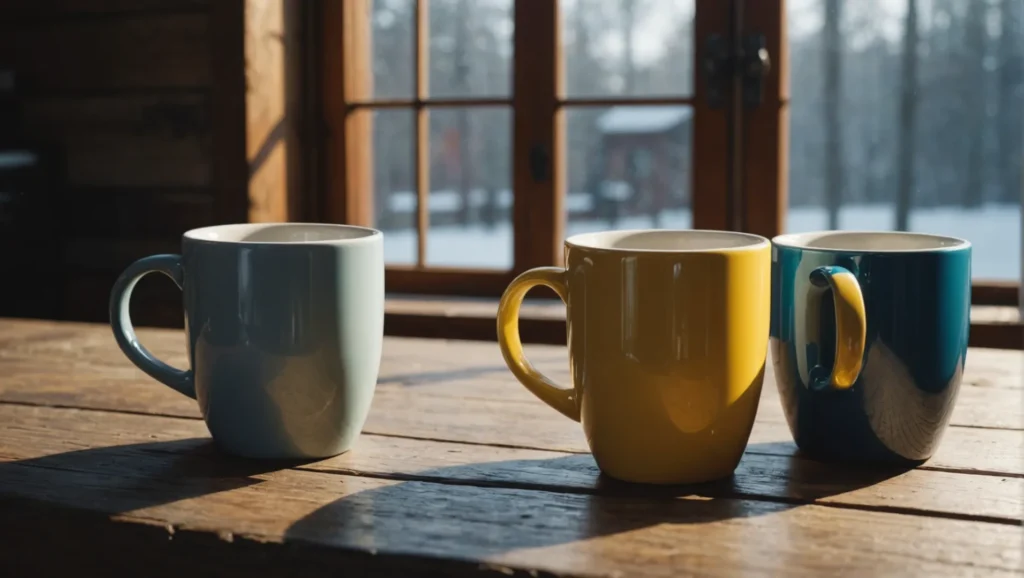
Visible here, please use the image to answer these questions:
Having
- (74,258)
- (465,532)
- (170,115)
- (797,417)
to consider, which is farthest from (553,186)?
(465,532)

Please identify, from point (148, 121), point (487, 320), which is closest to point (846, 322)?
point (487, 320)

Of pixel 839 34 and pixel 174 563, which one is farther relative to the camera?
pixel 839 34

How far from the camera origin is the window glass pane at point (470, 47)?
1.79 metres

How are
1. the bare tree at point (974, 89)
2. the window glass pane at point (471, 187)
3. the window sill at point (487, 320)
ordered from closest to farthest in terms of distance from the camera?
the window sill at point (487, 320)
the bare tree at point (974, 89)
the window glass pane at point (471, 187)

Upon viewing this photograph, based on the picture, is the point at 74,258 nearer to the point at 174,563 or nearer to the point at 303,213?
the point at 303,213

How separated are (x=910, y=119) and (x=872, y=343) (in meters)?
1.35

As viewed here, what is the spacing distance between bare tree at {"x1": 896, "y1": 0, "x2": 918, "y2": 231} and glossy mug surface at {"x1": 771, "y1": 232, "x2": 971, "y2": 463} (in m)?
1.27

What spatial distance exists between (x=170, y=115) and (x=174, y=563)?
144 cm

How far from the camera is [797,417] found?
0.62m

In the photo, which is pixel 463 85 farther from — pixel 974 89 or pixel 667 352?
pixel 667 352

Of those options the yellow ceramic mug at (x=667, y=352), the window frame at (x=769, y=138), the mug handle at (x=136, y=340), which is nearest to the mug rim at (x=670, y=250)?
the yellow ceramic mug at (x=667, y=352)

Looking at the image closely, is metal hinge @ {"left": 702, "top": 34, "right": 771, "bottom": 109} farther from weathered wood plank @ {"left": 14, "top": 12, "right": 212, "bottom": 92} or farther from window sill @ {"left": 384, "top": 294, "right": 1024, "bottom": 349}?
weathered wood plank @ {"left": 14, "top": 12, "right": 212, "bottom": 92}

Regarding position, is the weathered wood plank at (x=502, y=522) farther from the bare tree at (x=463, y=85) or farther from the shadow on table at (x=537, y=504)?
the bare tree at (x=463, y=85)

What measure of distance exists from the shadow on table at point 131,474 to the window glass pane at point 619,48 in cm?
125
